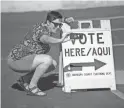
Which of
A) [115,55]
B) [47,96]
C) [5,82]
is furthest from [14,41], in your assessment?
[115,55]

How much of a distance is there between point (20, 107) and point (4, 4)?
1.28 metres

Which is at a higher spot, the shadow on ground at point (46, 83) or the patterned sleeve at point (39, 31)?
the patterned sleeve at point (39, 31)

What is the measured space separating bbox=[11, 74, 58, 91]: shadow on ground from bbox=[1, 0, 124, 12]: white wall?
85 cm

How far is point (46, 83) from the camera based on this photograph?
335 centimetres

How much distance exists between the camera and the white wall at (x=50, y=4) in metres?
3.38

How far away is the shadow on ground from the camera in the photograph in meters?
3.33

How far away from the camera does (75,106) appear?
3207 millimetres

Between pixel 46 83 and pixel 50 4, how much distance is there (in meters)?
0.98

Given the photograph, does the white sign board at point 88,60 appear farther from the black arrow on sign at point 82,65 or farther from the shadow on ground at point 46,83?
the shadow on ground at point 46,83

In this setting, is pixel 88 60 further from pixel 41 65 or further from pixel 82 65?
pixel 41 65

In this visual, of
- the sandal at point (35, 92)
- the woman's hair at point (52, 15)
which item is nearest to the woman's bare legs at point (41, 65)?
the sandal at point (35, 92)

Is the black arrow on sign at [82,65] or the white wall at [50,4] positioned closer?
the black arrow on sign at [82,65]

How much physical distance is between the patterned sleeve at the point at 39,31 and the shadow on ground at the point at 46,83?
50cm

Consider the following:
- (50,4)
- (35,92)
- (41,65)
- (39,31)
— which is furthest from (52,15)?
(35,92)
